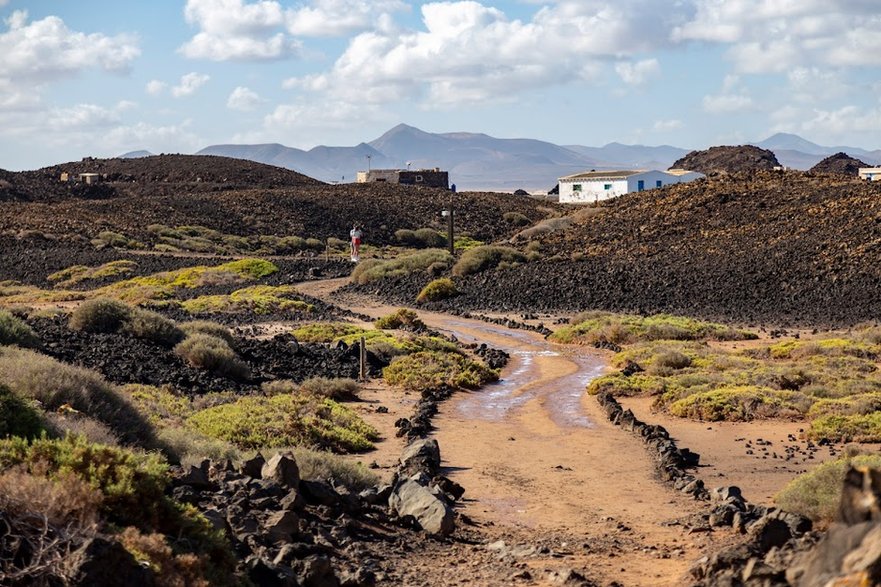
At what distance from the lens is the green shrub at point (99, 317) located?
25953 mm

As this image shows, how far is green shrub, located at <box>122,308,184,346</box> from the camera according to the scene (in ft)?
82.0

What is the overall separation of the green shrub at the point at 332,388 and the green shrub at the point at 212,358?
1.61 m

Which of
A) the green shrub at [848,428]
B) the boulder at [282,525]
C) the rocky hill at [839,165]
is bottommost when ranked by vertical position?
the green shrub at [848,428]

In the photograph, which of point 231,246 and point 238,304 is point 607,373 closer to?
point 238,304

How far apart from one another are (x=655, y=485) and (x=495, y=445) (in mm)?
3601

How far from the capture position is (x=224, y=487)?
34.3 feet

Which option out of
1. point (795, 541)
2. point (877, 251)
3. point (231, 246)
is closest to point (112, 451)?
point (795, 541)

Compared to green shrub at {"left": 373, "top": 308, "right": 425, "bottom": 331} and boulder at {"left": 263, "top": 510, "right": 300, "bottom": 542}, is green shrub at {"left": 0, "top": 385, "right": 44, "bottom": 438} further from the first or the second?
green shrub at {"left": 373, "top": 308, "right": 425, "bottom": 331}

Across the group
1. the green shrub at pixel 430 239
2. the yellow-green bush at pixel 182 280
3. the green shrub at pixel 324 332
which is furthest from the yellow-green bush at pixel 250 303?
the green shrub at pixel 430 239

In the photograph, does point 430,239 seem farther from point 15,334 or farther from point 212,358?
point 15,334

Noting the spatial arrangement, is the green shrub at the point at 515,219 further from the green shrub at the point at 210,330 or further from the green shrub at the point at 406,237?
the green shrub at the point at 210,330

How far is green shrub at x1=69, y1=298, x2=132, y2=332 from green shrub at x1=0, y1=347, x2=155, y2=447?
1246cm

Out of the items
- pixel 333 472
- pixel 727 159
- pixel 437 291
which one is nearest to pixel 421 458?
pixel 333 472

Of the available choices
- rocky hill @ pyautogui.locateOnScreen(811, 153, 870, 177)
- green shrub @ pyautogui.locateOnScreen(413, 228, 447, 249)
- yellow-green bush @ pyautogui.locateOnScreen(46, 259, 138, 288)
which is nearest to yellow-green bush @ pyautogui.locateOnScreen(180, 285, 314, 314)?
yellow-green bush @ pyautogui.locateOnScreen(46, 259, 138, 288)
